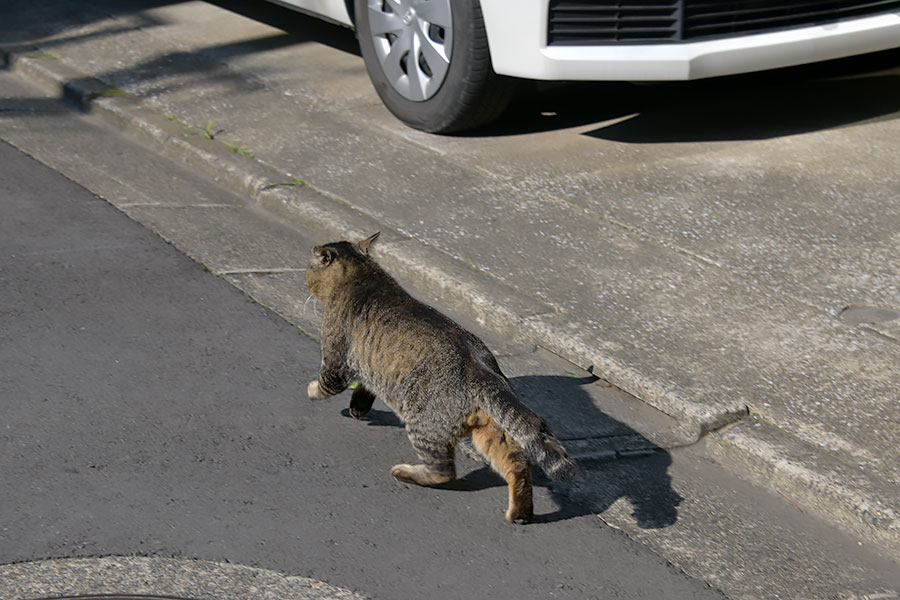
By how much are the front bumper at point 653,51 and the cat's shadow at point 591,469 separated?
2.08 m

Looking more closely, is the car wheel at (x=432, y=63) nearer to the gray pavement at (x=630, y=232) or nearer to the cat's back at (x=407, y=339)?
the gray pavement at (x=630, y=232)

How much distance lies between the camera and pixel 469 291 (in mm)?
4762

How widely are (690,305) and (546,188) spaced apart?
1377 millimetres

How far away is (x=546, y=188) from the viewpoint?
5.76 m

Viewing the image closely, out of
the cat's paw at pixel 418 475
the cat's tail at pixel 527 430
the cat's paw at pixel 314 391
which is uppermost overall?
the cat's tail at pixel 527 430

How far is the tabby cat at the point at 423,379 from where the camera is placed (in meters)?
3.32

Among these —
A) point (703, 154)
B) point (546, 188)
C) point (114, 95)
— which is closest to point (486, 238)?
point (546, 188)

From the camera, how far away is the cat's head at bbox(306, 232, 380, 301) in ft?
13.0

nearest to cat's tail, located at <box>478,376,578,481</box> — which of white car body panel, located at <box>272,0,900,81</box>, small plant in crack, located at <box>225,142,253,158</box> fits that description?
white car body panel, located at <box>272,0,900,81</box>

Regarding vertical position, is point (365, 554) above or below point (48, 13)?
below

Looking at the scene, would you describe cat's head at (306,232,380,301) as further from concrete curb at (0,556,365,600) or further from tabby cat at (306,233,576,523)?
concrete curb at (0,556,365,600)

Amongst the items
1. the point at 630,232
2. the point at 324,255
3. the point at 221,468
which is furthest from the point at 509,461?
the point at 630,232

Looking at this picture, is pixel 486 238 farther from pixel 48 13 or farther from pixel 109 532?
pixel 48 13

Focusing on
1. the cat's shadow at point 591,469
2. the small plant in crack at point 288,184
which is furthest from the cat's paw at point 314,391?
the small plant in crack at point 288,184
